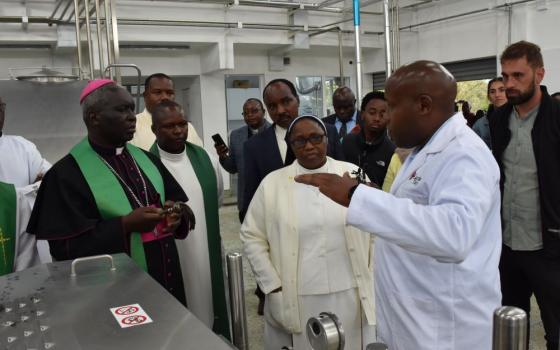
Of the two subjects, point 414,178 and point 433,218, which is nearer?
point 433,218

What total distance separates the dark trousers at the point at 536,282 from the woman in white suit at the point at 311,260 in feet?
2.62

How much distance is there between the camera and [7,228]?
170 cm

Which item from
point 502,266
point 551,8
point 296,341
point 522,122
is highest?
point 551,8

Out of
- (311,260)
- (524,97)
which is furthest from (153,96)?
(524,97)

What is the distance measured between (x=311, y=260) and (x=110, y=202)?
80cm

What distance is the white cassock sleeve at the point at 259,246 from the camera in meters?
1.92

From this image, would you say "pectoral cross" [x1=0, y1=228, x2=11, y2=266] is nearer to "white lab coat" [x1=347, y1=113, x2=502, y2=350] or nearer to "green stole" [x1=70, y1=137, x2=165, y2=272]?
"green stole" [x1=70, y1=137, x2=165, y2=272]

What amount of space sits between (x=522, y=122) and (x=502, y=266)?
0.72 m

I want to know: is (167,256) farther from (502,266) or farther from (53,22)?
(53,22)

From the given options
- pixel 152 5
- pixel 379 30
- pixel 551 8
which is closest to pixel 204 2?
pixel 152 5

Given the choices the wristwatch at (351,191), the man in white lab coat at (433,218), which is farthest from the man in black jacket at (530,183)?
the wristwatch at (351,191)

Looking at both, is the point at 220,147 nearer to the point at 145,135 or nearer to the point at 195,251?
the point at 145,135

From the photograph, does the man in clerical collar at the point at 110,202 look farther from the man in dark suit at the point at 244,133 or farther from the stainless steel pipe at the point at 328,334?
the man in dark suit at the point at 244,133

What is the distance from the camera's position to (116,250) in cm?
150
